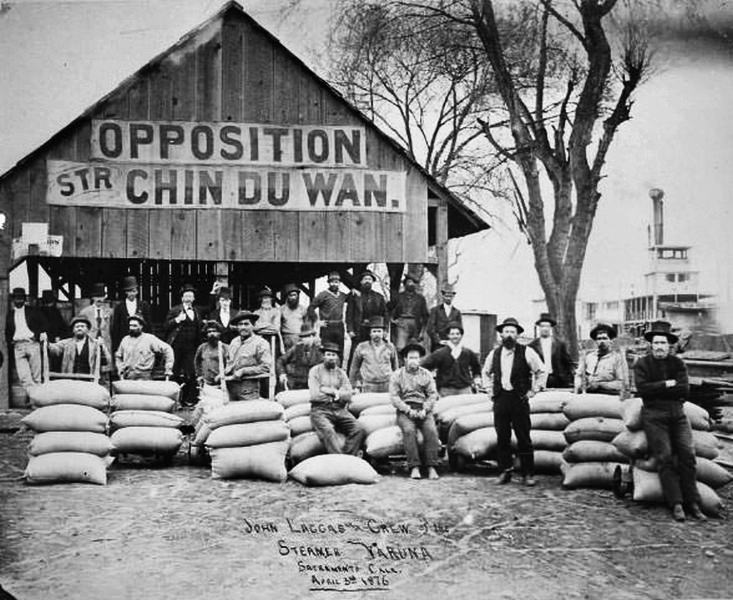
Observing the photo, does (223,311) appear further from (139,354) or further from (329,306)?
(139,354)

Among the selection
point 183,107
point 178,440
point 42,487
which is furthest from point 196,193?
point 42,487

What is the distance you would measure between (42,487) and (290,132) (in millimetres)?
5432

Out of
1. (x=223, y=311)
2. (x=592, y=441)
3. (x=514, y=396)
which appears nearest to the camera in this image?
(x=592, y=441)

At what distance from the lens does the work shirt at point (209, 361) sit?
898cm

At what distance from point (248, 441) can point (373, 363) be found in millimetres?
2283

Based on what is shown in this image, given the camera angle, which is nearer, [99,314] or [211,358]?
[211,358]

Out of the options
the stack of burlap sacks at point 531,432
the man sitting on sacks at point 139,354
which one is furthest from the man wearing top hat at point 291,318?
the stack of burlap sacks at point 531,432

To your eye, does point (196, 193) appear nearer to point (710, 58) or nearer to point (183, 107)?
point (183, 107)

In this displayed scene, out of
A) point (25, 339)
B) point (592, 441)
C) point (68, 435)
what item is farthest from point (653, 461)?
point (25, 339)

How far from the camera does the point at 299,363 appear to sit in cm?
946

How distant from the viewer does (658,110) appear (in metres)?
7.70

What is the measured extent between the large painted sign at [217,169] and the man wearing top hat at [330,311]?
116cm

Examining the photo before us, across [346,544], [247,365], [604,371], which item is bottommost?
[346,544]

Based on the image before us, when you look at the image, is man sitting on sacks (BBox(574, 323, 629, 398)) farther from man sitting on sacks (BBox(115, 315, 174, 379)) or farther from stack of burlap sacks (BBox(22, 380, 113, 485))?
stack of burlap sacks (BBox(22, 380, 113, 485))
